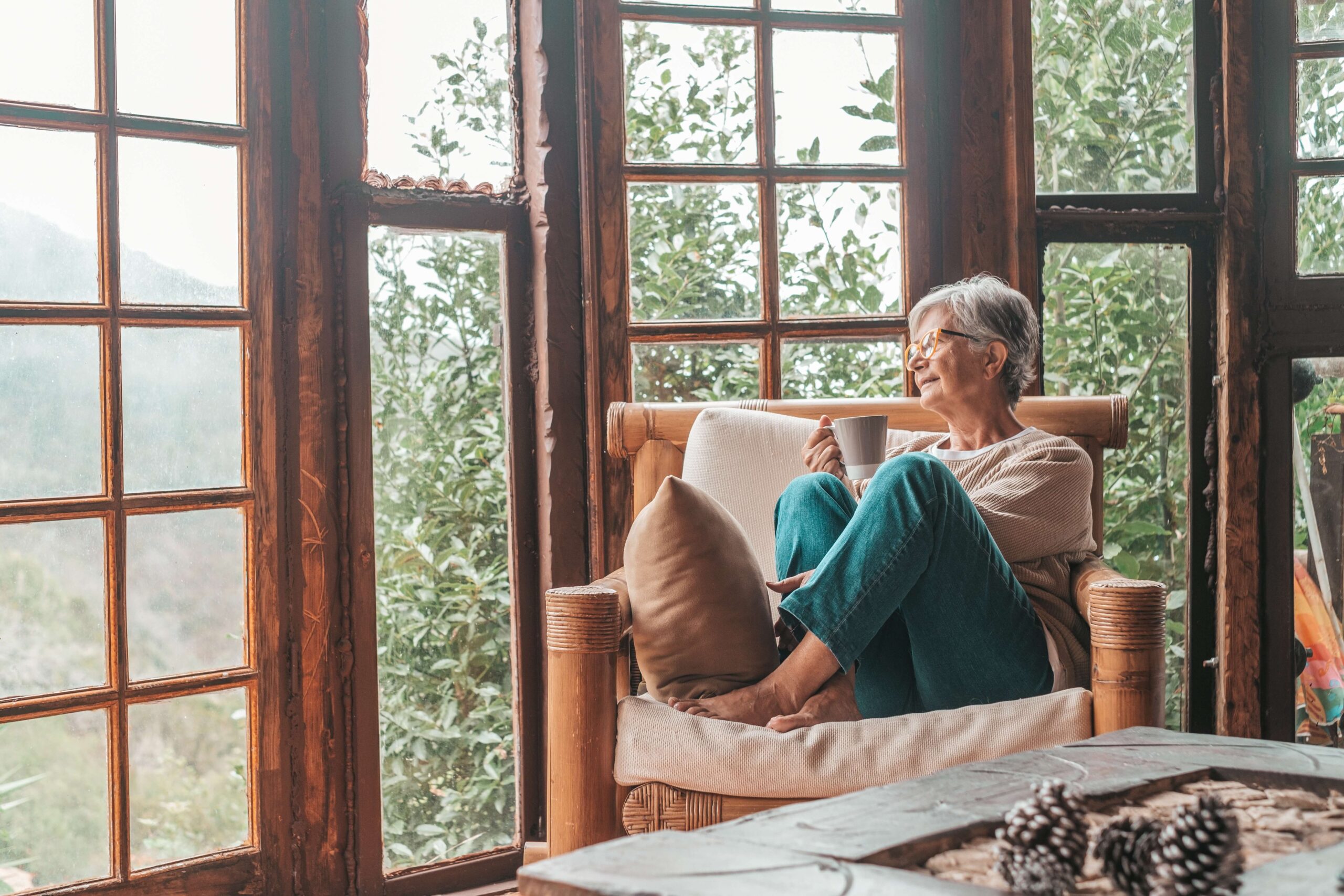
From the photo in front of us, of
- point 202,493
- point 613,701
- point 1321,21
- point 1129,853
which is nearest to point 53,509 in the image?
point 202,493

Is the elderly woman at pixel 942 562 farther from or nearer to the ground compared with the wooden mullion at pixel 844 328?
nearer to the ground

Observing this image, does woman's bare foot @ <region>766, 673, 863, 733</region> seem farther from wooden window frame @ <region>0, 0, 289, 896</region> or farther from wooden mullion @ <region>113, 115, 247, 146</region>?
wooden mullion @ <region>113, 115, 247, 146</region>

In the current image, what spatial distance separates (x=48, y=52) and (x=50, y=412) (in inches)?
25.2

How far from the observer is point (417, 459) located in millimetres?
2309

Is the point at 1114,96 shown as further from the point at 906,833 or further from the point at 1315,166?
the point at 906,833

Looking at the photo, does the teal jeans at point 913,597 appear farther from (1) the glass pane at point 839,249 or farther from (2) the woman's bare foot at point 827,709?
(1) the glass pane at point 839,249

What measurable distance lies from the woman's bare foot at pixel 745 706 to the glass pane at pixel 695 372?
929 millimetres

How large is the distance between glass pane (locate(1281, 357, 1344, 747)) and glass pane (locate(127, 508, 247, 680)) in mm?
2298

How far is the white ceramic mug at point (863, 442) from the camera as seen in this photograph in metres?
1.73

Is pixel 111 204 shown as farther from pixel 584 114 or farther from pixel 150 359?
pixel 584 114

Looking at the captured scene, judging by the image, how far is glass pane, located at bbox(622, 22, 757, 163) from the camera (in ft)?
7.75

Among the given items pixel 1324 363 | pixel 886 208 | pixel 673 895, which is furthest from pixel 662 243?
pixel 673 895

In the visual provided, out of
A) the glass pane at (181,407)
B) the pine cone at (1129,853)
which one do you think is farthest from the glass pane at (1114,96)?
the pine cone at (1129,853)

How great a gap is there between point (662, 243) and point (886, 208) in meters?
0.53
